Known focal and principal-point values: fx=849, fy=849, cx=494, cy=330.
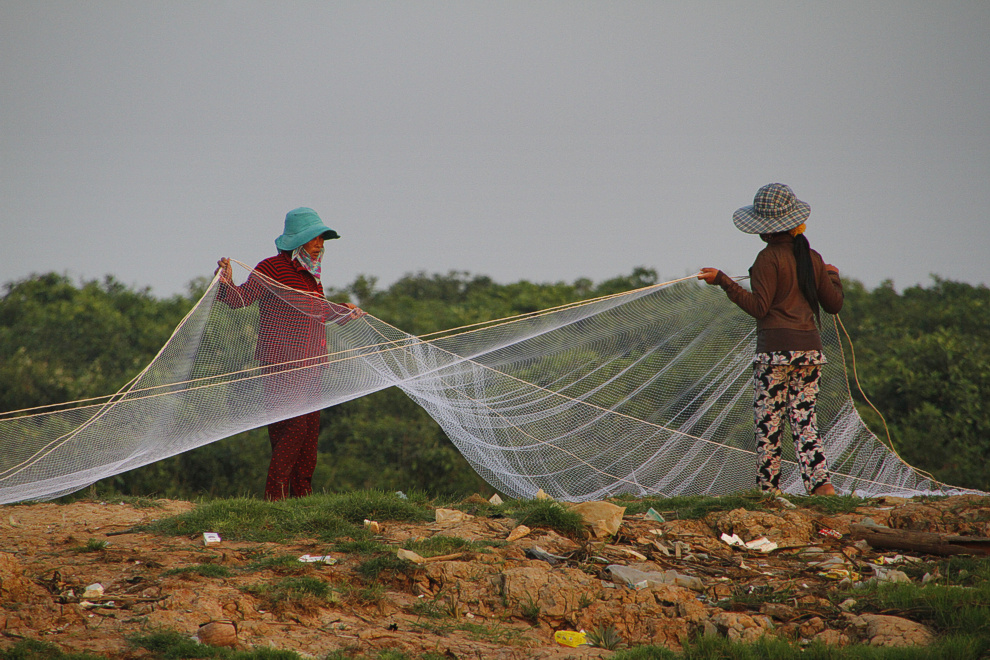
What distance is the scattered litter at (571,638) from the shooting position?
3.30 metres

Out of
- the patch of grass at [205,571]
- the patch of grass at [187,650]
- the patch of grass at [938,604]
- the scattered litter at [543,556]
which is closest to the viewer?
the patch of grass at [187,650]

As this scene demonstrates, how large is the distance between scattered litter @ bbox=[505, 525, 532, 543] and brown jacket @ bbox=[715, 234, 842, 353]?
196cm

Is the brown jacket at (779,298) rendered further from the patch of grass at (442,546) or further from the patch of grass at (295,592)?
the patch of grass at (295,592)

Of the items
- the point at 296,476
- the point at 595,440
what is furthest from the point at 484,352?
the point at 296,476

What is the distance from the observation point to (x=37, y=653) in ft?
9.33

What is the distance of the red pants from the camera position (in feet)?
17.4

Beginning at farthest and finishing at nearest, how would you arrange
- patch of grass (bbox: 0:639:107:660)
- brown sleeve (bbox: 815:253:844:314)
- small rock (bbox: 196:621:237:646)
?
brown sleeve (bbox: 815:253:844:314) → small rock (bbox: 196:621:237:646) → patch of grass (bbox: 0:639:107:660)

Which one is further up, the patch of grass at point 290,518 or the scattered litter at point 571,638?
the patch of grass at point 290,518

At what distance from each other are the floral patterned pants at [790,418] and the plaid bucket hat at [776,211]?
85 centimetres

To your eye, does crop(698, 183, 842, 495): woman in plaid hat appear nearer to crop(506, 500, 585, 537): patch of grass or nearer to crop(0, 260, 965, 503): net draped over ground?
crop(0, 260, 965, 503): net draped over ground

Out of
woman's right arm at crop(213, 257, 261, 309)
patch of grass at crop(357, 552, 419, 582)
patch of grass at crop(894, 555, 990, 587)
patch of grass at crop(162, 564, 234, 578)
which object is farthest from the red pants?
patch of grass at crop(894, 555, 990, 587)

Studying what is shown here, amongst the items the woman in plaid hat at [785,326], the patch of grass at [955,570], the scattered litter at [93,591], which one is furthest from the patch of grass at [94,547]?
the patch of grass at [955,570]

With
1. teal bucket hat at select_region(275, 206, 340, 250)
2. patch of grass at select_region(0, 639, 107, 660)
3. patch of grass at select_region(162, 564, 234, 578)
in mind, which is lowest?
patch of grass at select_region(0, 639, 107, 660)

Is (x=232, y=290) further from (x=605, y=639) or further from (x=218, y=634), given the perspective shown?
(x=605, y=639)
